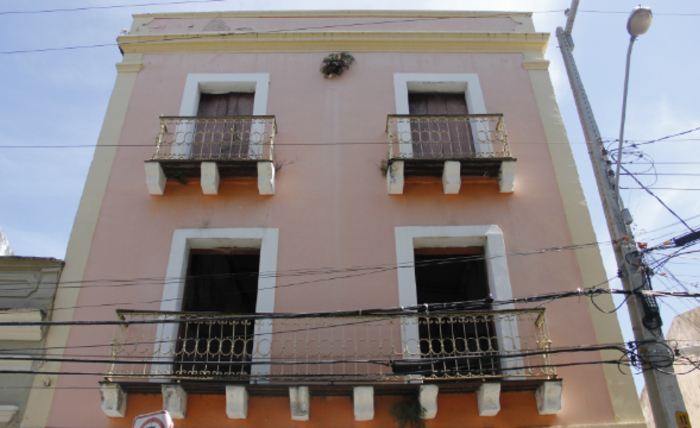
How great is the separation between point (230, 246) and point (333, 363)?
9.32ft

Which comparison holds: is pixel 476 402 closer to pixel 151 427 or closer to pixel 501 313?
pixel 501 313

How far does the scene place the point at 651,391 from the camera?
249 inches

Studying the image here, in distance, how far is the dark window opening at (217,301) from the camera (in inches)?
330

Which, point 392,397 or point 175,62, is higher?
point 175,62

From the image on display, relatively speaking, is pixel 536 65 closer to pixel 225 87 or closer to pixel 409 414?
pixel 225 87

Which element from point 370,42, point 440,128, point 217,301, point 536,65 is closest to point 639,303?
point 440,128

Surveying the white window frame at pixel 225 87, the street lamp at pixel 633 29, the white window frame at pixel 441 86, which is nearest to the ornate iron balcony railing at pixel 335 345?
the street lamp at pixel 633 29

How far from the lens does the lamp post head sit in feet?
22.8

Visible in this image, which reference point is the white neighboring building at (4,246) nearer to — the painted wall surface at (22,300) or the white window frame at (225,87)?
the painted wall surface at (22,300)

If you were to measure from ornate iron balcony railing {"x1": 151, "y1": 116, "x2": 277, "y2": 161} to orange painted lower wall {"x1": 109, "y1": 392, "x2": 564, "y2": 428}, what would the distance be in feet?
12.5

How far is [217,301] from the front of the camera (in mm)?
10945

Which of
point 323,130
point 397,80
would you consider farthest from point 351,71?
point 323,130

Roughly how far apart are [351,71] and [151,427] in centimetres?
742

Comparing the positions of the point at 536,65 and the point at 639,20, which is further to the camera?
the point at 536,65
